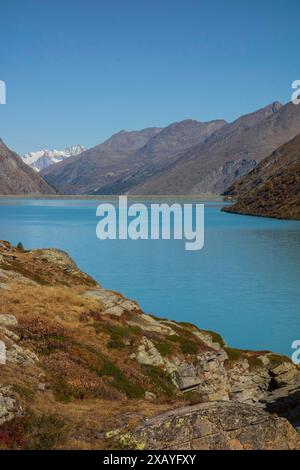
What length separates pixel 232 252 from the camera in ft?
428

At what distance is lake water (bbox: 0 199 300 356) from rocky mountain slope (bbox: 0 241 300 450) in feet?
60.3

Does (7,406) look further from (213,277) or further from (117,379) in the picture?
(213,277)

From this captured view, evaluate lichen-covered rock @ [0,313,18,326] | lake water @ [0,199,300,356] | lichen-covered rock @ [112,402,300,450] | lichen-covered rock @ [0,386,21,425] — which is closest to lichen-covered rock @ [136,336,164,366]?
lichen-covered rock @ [0,313,18,326]

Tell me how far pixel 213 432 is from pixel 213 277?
273 ft

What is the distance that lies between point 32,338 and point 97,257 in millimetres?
95058

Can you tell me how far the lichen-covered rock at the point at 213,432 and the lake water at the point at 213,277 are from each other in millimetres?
41374

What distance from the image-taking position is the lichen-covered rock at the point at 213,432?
15.7m

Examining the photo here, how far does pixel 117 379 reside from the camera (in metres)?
27.2

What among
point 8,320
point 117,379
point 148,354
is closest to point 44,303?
point 8,320

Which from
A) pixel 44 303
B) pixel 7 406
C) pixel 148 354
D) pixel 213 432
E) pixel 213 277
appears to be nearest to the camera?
pixel 213 432

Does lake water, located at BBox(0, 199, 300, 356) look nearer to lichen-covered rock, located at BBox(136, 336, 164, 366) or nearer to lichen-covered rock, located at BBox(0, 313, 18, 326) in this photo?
lichen-covered rock, located at BBox(136, 336, 164, 366)

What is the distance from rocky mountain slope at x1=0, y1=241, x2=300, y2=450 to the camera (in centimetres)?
1611
